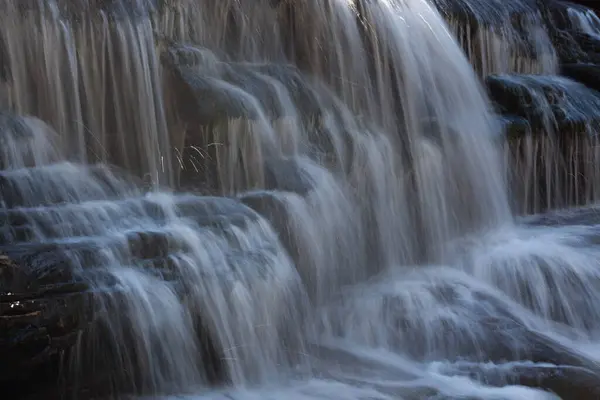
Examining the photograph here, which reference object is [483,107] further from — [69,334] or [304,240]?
[69,334]

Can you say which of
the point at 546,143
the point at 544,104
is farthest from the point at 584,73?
the point at 546,143

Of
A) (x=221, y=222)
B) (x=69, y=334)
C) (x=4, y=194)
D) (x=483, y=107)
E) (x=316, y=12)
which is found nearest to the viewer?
(x=69, y=334)

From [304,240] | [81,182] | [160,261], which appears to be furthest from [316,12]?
[160,261]

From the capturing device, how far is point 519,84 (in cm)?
874

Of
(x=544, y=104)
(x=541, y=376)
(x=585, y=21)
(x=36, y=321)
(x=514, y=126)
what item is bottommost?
(x=541, y=376)

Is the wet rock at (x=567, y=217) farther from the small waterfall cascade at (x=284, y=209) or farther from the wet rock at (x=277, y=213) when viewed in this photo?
the wet rock at (x=277, y=213)

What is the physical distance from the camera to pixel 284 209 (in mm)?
5602

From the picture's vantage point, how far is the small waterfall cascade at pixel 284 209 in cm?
437

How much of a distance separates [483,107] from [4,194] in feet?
17.4

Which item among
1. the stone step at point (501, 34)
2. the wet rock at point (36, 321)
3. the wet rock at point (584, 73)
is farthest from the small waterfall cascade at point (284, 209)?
the wet rock at point (584, 73)

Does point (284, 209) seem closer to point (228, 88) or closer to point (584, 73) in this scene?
point (228, 88)

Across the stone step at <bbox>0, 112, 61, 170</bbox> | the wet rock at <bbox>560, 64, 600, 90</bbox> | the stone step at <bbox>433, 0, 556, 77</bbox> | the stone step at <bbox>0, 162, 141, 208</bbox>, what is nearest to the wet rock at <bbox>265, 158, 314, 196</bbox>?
the stone step at <bbox>0, 162, 141, 208</bbox>

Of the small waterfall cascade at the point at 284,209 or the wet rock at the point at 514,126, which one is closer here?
the small waterfall cascade at the point at 284,209

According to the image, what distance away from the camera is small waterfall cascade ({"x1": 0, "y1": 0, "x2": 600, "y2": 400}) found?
14.3ft
